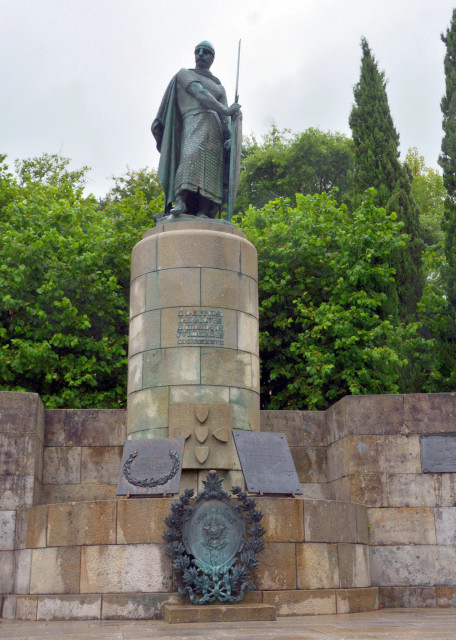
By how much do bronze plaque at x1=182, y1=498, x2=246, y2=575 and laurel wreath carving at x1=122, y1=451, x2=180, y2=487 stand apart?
0.84 m

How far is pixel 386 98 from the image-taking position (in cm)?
2459

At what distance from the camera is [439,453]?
1255 centimetres

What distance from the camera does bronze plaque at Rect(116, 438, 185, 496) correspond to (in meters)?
9.86

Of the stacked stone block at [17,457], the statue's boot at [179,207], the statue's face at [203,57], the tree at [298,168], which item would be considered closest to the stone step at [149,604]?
the stacked stone block at [17,457]

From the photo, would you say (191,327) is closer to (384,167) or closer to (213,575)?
(213,575)

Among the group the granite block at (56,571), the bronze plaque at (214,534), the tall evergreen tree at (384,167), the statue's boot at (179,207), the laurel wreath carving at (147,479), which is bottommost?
the granite block at (56,571)

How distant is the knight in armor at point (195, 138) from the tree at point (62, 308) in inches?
214

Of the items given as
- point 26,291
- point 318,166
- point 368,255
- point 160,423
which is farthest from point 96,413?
point 318,166

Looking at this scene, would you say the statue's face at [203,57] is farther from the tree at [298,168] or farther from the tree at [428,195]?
the tree at [298,168]

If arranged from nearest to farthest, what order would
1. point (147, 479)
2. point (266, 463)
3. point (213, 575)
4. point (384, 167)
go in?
point (213, 575)
point (147, 479)
point (266, 463)
point (384, 167)

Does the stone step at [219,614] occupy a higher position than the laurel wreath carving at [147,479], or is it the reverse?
the laurel wreath carving at [147,479]

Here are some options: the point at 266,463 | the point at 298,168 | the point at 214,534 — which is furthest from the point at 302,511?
the point at 298,168

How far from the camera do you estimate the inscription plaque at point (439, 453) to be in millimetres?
12492

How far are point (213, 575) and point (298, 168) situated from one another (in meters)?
29.4
